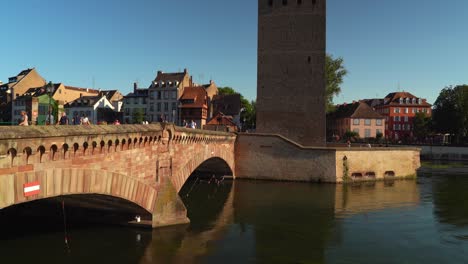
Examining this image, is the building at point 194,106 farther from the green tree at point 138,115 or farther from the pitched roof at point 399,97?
the pitched roof at point 399,97

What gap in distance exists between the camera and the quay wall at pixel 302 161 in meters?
38.4

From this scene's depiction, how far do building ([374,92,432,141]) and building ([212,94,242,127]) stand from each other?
39370 mm

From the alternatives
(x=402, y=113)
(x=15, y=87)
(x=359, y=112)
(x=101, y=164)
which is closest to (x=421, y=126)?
(x=402, y=113)

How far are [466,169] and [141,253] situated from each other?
51.3 m

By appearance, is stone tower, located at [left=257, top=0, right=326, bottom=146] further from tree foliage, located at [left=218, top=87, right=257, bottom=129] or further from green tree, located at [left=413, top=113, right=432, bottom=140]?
green tree, located at [left=413, top=113, right=432, bottom=140]

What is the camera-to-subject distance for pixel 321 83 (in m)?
43.7

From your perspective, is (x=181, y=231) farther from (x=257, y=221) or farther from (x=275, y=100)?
(x=275, y=100)

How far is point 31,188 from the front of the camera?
34.7ft

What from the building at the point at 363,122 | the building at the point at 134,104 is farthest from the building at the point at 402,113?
the building at the point at 134,104

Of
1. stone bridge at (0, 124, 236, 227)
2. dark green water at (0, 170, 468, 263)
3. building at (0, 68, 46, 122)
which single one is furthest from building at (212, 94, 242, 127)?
stone bridge at (0, 124, 236, 227)

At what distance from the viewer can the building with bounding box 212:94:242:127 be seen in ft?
252

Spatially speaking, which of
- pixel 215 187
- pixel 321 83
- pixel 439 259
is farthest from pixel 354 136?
pixel 439 259

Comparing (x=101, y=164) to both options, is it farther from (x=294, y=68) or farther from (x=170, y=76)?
(x=170, y=76)

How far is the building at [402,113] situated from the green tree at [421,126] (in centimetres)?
392
